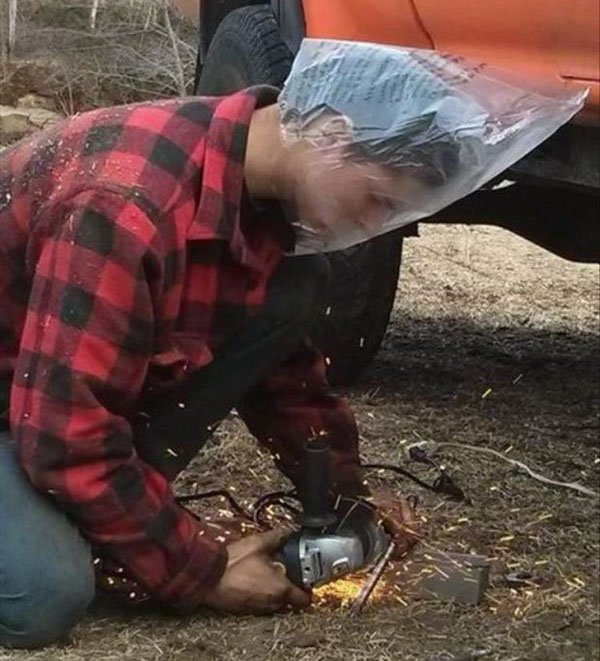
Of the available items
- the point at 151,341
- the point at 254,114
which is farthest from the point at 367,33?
the point at 151,341

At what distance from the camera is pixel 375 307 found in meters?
4.12

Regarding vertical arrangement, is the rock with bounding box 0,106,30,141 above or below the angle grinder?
below

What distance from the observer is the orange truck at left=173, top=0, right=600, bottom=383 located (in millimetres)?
2621

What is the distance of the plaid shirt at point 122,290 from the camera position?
2223 millimetres

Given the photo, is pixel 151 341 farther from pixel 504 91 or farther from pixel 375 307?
pixel 375 307

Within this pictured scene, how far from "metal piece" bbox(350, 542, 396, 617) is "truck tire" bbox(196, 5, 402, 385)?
1.28m

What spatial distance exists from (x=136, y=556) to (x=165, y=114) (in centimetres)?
71

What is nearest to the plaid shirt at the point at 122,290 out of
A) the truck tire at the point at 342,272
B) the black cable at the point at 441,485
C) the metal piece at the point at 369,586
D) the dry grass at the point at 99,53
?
the metal piece at the point at 369,586

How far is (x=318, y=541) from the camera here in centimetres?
255

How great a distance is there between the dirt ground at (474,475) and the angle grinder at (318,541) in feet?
0.28

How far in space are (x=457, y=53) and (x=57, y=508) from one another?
1.19 metres

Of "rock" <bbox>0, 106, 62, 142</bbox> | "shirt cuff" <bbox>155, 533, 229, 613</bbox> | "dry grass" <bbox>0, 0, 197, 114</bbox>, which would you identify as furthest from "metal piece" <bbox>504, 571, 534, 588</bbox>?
"dry grass" <bbox>0, 0, 197, 114</bbox>

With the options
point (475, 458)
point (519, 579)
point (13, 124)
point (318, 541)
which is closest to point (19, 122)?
point (13, 124)

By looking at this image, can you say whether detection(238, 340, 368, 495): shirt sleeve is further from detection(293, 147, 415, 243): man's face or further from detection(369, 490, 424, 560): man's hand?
detection(293, 147, 415, 243): man's face
